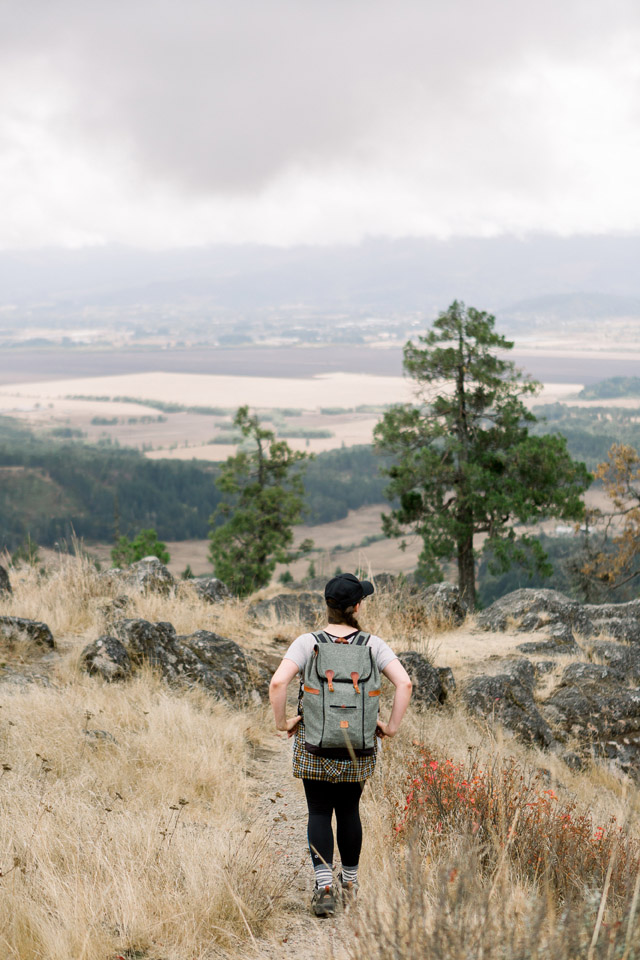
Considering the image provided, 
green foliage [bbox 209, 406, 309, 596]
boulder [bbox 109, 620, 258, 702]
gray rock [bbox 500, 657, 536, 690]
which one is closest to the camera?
boulder [bbox 109, 620, 258, 702]

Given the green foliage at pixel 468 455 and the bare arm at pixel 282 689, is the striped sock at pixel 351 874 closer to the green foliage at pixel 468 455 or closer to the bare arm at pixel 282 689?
the bare arm at pixel 282 689

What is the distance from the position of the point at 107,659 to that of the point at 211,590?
5.00 metres

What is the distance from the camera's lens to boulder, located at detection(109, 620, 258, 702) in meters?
7.90

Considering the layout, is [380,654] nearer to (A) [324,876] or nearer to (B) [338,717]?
(B) [338,717]

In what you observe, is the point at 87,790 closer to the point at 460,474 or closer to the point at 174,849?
the point at 174,849

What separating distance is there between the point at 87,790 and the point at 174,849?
4.09ft

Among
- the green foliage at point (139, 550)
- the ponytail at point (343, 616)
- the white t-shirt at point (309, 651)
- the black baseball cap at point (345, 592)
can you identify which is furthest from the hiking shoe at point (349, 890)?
the green foliage at point (139, 550)

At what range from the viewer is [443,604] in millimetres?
13484

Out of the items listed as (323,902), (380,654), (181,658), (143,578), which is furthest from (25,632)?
(380,654)

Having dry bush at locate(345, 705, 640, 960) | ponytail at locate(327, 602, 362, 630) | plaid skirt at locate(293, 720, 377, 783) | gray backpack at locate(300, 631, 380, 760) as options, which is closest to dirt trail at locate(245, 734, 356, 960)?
dry bush at locate(345, 705, 640, 960)

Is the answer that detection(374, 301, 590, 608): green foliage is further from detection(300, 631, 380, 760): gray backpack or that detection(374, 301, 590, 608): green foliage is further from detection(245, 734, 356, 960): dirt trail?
detection(300, 631, 380, 760): gray backpack

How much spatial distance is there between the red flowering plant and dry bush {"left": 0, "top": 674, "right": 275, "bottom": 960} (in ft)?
3.69

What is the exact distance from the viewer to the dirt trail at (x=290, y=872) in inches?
133

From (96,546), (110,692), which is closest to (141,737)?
(110,692)
